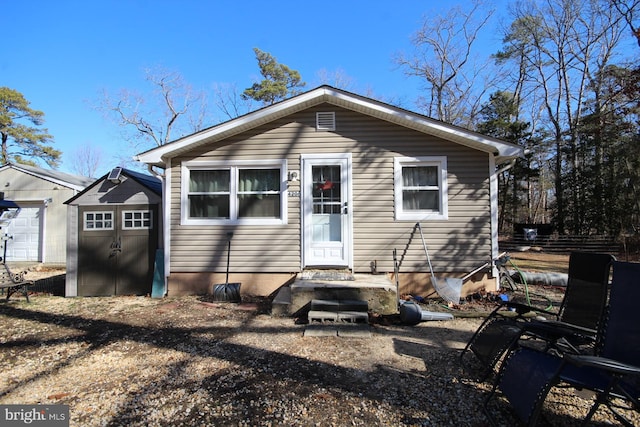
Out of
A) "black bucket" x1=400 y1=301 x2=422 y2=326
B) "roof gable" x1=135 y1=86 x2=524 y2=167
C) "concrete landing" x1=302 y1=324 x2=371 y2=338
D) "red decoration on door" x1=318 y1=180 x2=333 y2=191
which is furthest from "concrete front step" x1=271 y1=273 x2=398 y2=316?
"roof gable" x1=135 y1=86 x2=524 y2=167

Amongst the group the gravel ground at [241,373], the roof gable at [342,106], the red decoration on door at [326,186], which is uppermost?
the roof gable at [342,106]

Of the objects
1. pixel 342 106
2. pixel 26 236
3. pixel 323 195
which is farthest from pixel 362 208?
pixel 26 236

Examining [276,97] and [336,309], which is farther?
[276,97]

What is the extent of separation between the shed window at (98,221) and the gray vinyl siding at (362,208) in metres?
1.36

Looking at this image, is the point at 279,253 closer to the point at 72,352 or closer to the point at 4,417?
the point at 72,352

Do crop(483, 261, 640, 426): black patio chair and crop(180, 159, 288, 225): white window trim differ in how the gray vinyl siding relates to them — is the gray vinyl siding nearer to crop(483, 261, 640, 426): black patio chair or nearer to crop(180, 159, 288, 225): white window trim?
crop(180, 159, 288, 225): white window trim

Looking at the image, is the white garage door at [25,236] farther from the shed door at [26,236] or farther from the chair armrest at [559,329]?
the chair armrest at [559,329]

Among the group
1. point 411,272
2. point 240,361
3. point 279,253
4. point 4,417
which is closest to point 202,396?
point 240,361

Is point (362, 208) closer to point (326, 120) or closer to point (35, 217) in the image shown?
point (326, 120)

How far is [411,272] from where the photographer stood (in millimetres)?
6348

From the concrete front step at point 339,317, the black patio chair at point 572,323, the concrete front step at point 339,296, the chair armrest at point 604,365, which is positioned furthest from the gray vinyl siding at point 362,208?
the chair armrest at point 604,365

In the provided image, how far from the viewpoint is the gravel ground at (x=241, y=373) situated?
8.36ft

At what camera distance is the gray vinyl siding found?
20.8 ft

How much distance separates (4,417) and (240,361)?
1880mm
